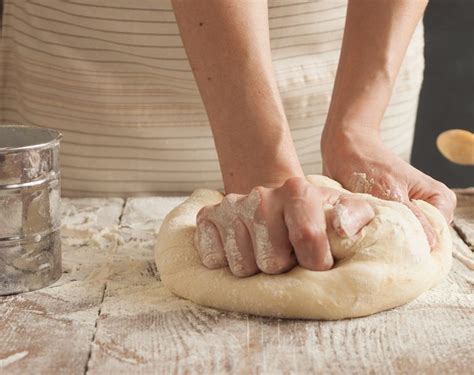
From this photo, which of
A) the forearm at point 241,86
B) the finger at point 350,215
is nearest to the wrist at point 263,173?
the forearm at point 241,86

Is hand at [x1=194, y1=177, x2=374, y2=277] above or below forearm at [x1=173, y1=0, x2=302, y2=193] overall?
below

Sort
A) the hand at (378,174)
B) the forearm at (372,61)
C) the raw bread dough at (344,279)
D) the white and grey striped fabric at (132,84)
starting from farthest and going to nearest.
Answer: the white and grey striped fabric at (132,84)
the forearm at (372,61)
the hand at (378,174)
the raw bread dough at (344,279)

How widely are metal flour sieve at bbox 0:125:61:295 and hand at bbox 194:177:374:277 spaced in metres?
0.23

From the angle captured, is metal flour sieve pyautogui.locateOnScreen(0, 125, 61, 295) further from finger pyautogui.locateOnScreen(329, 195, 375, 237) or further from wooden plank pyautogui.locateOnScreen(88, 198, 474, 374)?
finger pyautogui.locateOnScreen(329, 195, 375, 237)

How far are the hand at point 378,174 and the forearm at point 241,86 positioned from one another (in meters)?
0.17

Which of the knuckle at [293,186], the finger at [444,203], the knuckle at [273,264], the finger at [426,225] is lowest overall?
the finger at [444,203]

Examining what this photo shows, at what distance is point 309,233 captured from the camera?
3.49 feet

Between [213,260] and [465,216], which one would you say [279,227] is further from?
[465,216]

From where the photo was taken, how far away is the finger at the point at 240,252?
112 centimetres

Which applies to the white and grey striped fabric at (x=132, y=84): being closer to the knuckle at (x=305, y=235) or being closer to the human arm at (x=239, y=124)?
the human arm at (x=239, y=124)

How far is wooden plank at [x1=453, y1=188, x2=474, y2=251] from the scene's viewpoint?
4.99 ft

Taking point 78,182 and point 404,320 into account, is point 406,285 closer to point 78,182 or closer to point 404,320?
point 404,320

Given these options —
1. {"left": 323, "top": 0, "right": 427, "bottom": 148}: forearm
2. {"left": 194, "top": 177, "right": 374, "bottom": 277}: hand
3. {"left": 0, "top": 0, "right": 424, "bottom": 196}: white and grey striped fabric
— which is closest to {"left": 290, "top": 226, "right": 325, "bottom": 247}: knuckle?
Answer: {"left": 194, "top": 177, "right": 374, "bottom": 277}: hand

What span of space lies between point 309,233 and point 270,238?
0.05 m
